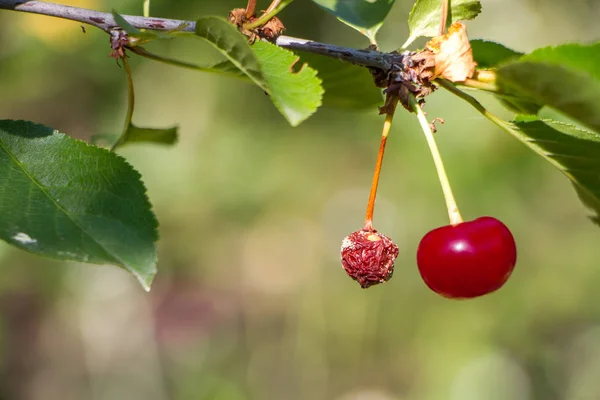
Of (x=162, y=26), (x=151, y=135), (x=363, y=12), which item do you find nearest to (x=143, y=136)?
(x=151, y=135)

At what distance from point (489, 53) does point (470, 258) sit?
28 centimetres

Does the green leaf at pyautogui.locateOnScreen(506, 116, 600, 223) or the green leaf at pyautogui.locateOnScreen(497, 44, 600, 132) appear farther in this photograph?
the green leaf at pyautogui.locateOnScreen(506, 116, 600, 223)

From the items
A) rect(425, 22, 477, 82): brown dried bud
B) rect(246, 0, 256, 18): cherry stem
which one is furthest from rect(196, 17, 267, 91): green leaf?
rect(425, 22, 477, 82): brown dried bud

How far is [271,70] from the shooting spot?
653 millimetres

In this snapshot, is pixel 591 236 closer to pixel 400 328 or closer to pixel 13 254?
pixel 400 328

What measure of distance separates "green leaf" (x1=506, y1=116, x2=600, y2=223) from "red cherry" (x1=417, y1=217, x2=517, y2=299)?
11 centimetres

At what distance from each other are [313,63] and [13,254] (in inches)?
142

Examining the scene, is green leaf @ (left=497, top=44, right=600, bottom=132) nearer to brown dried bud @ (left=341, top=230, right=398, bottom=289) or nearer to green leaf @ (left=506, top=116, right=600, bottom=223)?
green leaf @ (left=506, top=116, right=600, bottom=223)

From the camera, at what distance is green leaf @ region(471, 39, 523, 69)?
0.82 m

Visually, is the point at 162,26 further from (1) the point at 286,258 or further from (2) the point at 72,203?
(1) the point at 286,258

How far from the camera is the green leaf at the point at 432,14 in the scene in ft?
2.77

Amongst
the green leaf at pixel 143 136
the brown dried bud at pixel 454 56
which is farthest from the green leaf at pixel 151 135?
the brown dried bud at pixel 454 56

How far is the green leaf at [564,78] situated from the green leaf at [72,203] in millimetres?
389

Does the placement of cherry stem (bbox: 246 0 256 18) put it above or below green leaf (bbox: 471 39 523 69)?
above
